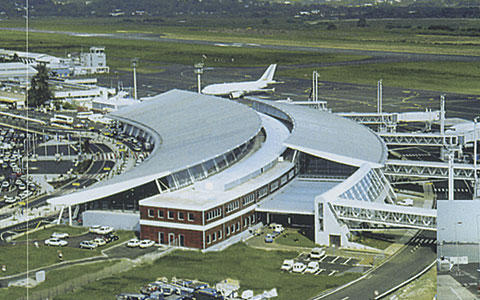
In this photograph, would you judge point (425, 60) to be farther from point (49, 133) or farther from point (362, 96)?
point (49, 133)

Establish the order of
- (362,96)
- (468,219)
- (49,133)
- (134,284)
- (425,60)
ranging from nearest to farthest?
(468,219), (134,284), (49,133), (362,96), (425,60)

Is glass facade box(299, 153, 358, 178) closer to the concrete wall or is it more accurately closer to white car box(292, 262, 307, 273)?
the concrete wall

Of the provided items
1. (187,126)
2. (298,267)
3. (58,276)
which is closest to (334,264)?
(298,267)

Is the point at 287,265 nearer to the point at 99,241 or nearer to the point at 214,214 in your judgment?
the point at 214,214

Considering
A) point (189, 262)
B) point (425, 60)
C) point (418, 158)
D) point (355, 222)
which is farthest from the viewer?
point (425, 60)

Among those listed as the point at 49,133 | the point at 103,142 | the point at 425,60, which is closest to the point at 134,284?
the point at 103,142

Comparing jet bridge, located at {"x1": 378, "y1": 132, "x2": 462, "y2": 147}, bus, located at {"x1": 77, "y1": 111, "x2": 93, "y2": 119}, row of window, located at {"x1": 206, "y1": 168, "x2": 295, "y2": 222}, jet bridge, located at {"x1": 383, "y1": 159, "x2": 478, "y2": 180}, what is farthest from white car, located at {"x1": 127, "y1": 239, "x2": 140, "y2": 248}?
bus, located at {"x1": 77, "y1": 111, "x2": 93, "y2": 119}

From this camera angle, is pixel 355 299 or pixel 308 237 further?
pixel 308 237
